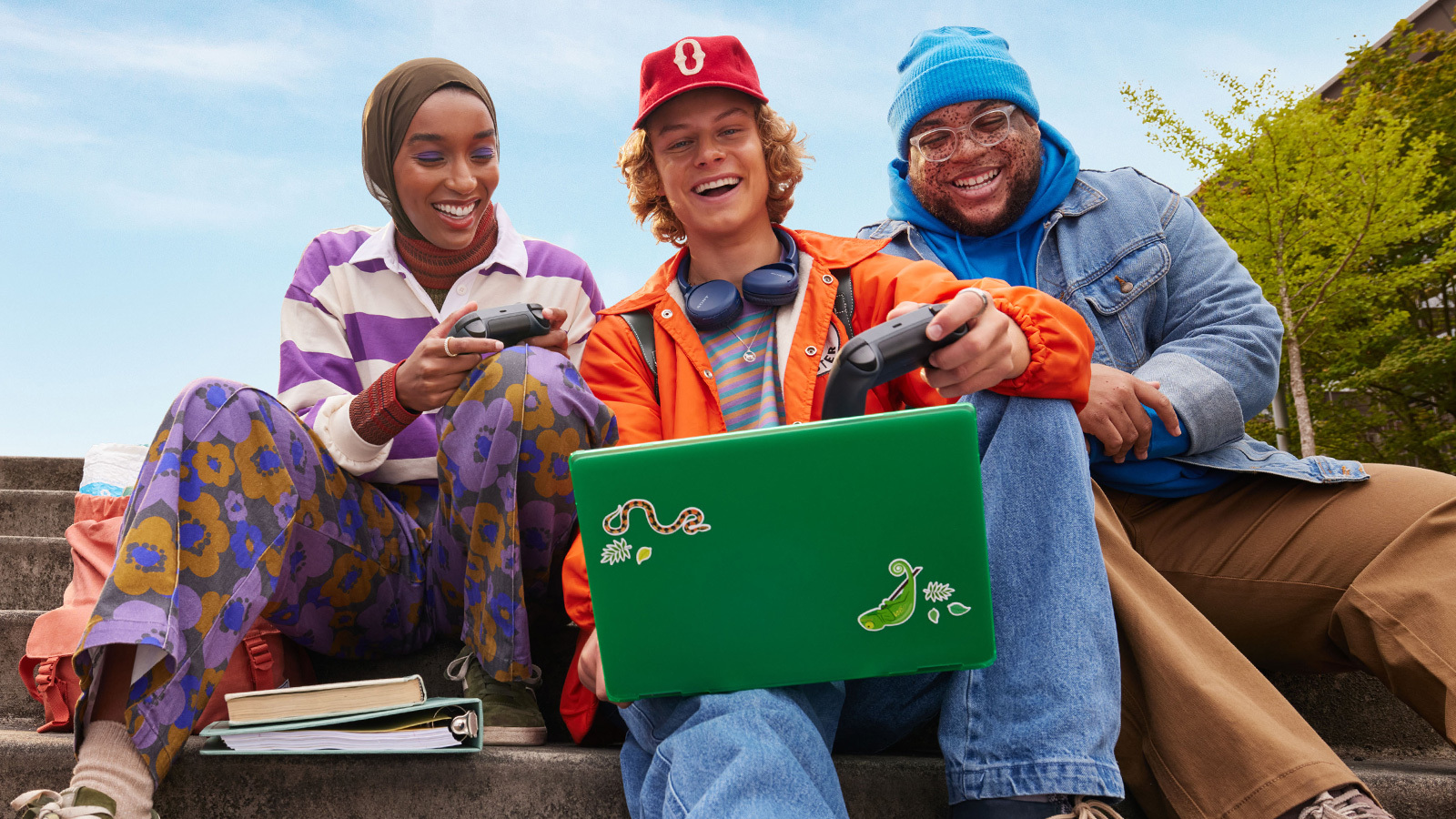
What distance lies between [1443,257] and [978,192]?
1191 cm

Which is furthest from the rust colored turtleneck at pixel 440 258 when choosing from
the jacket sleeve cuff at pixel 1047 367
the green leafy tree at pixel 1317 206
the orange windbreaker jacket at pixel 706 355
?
the green leafy tree at pixel 1317 206

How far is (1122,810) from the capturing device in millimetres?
1443

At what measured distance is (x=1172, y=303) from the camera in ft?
7.48

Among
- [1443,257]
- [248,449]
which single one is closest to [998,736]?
[248,449]

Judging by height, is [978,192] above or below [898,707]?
above

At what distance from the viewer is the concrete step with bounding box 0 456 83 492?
4133 millimetres

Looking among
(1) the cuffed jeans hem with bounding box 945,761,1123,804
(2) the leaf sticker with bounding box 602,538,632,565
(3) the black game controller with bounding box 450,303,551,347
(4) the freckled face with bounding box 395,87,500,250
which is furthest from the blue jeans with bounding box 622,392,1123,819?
(4) the freckled face with bounding box 395,87,500,250

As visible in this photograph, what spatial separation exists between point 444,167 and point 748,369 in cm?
93

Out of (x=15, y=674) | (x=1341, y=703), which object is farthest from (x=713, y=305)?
(x=15, y=674)

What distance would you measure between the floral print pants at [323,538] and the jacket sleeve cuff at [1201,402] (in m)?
1.19

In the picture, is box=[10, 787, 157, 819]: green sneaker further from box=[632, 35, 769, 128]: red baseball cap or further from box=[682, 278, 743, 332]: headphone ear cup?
box=[632, 35, 769, 128]: red baseball cap

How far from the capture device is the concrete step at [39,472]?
4133 mm

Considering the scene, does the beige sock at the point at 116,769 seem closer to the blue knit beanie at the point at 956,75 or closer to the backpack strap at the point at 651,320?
the backpack strap at the point at 651,320

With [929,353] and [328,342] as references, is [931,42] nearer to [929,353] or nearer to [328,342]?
[929,353]
